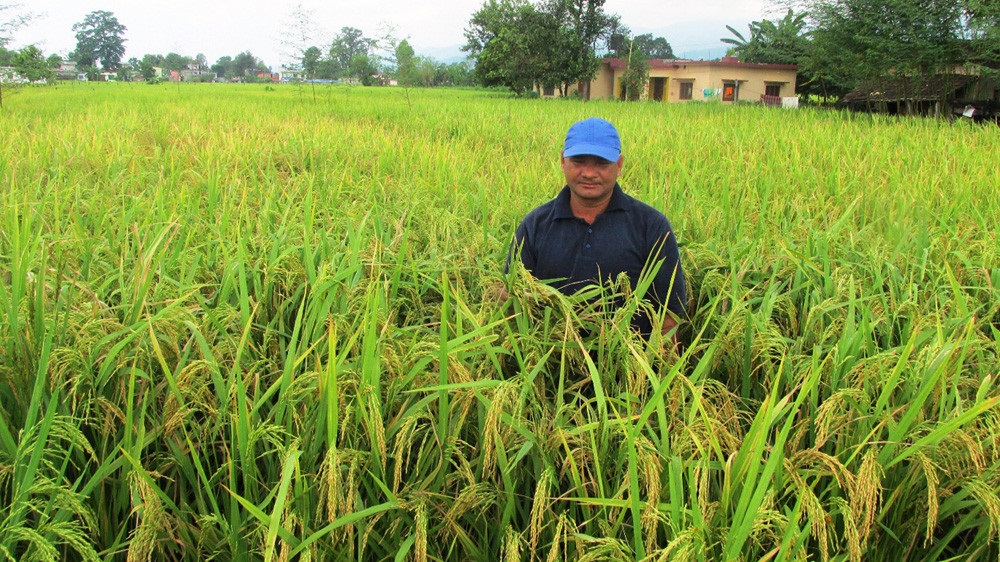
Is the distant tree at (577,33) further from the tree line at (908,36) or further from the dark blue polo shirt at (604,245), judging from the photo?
the dark blue polo shirt at (604,245)

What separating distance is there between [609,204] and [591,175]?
0.43 ft

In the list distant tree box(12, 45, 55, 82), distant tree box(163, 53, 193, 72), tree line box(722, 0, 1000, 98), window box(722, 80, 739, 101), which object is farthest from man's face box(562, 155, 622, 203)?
distant tree box(163, 53, 193, 72)

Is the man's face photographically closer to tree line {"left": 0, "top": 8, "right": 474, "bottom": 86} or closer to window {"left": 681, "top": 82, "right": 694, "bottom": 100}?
tree line {"left": 0, "top": 8, "right": 474, "bottom": 86}

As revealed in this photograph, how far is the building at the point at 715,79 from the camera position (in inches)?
1161

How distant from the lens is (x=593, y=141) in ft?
6.34

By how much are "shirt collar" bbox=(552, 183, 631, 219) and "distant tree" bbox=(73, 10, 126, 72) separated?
102 metres

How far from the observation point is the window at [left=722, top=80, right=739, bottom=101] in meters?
30.1

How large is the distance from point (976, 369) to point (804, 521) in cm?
76

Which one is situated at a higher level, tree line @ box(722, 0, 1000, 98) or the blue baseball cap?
tree line @ box(722, 0, 1000, 98)

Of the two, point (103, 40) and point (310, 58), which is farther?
point (103, 40)

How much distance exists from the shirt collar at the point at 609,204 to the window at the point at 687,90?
3190cm

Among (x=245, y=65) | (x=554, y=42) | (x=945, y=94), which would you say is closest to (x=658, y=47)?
(x=245, y=65)

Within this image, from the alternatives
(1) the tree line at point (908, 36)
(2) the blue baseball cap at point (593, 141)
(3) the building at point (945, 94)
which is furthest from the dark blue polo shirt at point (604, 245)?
(3) the building at point (945, 94)

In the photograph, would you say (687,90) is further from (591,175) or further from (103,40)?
(103,40)
